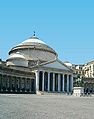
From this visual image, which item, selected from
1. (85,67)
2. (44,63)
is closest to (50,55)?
(44,63)

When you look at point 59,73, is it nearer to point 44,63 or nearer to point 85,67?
point 44,63

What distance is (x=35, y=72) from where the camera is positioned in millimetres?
86875

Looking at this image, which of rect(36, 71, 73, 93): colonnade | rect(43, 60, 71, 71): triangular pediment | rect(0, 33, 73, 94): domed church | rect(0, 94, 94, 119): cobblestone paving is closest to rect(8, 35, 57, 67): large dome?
rect(0, 33, 73, 94): domed church

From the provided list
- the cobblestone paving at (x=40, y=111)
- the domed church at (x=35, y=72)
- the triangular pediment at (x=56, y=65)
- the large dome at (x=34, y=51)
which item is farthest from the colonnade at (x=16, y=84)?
the cobblestone paving at (x=40, y=111)

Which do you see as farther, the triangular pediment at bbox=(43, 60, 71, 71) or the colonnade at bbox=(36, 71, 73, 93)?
the triangular pediment at bbox=(43, 60, 71, 71)

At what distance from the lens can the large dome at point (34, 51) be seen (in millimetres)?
98544

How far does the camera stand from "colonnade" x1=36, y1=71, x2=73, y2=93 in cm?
8694

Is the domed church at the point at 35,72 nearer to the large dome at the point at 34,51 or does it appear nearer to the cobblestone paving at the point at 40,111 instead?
the large dome at the point at 34,51

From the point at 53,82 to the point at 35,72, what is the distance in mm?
6299

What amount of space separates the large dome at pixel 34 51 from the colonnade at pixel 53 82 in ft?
27.3

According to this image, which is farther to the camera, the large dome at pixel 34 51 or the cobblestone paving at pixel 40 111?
the large dome at pixel 34 51

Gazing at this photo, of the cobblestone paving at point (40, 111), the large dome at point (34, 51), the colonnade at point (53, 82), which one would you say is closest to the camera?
the cobblestone paving at point (40, 111)

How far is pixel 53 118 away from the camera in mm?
15852

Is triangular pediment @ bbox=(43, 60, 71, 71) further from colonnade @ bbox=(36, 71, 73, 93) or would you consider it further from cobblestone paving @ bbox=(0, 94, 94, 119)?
cobblestone paving @ bbox=(0, 94, 94, 119)
